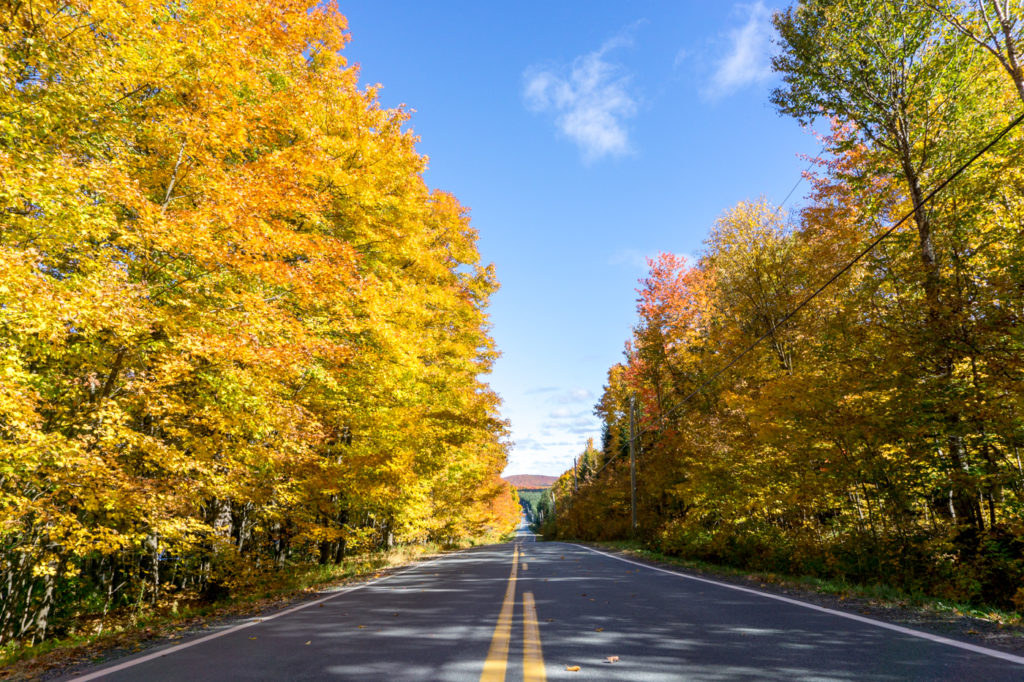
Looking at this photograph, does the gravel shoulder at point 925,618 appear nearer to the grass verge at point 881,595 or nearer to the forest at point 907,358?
the grass verge at point 881,595

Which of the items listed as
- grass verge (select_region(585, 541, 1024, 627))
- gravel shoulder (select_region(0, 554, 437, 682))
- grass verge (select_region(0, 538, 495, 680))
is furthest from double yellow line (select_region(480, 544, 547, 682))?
grass verge (select_region(585, 541, 1024, 627))

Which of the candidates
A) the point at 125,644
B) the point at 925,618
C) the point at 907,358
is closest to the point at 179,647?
the point at 125,644

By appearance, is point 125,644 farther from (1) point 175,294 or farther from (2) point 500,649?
(1) point 175,294

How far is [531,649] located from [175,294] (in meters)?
6.59

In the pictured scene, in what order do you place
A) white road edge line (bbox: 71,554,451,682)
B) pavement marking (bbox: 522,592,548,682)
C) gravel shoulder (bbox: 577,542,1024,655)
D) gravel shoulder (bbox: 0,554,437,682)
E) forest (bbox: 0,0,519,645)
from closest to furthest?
pavement marking (bbox: 522,592,548,682)
white road edge line (bbox: 71,554,451,682)
gravel shoulder (bbox: 577,542,1024,655)
gravel shoulder (bbox: 0,554,437,682)
forest (bbox: 0,0,519,645)

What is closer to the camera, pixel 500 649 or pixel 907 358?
pixel 500 649

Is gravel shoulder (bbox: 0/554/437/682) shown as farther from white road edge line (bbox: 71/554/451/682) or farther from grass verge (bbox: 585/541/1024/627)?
grass verge (bbox: 585/541/1024/627)

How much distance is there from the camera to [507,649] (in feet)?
13.5

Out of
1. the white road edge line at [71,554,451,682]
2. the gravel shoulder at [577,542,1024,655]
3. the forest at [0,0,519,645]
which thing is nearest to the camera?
the white road edge line at [71,554,451,682]

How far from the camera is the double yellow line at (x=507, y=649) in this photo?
3.39m

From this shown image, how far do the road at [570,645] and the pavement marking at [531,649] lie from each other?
16mm

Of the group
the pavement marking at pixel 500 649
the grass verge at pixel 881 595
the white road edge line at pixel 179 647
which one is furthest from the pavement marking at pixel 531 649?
the grass verge at pixel 881 595

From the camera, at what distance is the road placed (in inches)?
134

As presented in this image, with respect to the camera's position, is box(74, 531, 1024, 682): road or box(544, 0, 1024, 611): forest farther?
box(544, 0, 1024, 611): forest
